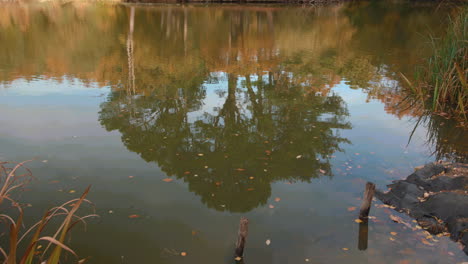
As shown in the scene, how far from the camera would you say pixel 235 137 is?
804cm

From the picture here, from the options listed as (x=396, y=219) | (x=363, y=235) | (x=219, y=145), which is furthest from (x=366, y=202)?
(x=219, y=145)

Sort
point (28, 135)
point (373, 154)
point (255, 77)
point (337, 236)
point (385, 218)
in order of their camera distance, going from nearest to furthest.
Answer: point (337, 236) < point (385, 218) < point (373, 154) < point (28, 135) < point (255, 77)

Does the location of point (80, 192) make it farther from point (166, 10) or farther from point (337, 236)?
point (166, 10)

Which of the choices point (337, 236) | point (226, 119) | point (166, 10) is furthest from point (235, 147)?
point (166, 10)

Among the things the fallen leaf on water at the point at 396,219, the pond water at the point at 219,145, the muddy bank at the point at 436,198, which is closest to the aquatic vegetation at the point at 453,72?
the pond water at the point at 219,145

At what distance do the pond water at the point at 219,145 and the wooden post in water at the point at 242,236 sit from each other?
14 cm

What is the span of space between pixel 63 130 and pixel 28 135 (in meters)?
0.70

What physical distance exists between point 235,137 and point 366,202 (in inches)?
143

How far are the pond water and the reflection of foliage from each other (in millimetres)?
41

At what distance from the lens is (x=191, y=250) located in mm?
4586

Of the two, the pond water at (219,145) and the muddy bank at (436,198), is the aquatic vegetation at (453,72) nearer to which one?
the pond water at (219,145)

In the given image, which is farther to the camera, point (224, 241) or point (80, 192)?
point (80, 192)

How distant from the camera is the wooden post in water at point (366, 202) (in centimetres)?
479

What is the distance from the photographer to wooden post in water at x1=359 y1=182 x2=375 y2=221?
4.79 meters
